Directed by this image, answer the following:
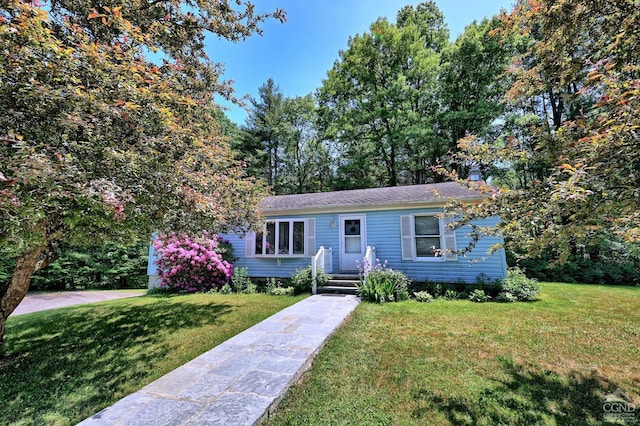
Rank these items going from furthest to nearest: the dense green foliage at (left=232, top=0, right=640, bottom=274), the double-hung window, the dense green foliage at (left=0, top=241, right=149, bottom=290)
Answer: the dense green foliage at (left=0, top=241, right=149, bottom=290) → the double-hung window → the dense green foliage at (left=232, top=0, right=640, bottom=274)

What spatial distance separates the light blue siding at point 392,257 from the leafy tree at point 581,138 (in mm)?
5445

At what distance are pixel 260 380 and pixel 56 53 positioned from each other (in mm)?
3783

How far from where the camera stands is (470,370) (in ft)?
11.6

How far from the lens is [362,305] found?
22.9 ft

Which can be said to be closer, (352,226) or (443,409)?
(443,409)

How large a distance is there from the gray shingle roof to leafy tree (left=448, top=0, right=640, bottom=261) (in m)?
5.36

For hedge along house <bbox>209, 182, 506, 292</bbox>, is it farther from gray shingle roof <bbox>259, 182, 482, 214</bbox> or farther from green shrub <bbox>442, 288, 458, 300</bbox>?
green shrub <bbox>442, 288, 458, 300</bbox>

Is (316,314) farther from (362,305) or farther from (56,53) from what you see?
(56,53)

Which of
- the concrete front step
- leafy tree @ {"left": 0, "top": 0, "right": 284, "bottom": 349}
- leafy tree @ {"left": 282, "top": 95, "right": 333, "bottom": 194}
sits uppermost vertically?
leafy tree @ {"left": 282, "top": 95, "right": 333, "bottom": 194}

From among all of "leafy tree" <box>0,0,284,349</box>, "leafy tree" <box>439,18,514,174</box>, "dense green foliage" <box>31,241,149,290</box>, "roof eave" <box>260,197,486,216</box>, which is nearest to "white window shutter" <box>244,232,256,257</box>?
"roof eave" <box>260,197,486,216</box>

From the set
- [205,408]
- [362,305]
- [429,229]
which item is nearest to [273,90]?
[429,229]

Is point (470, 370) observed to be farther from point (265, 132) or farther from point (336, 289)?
point (265, 132)

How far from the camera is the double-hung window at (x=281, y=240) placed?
10.6 meters

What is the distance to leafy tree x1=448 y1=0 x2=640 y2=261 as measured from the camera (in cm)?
228
